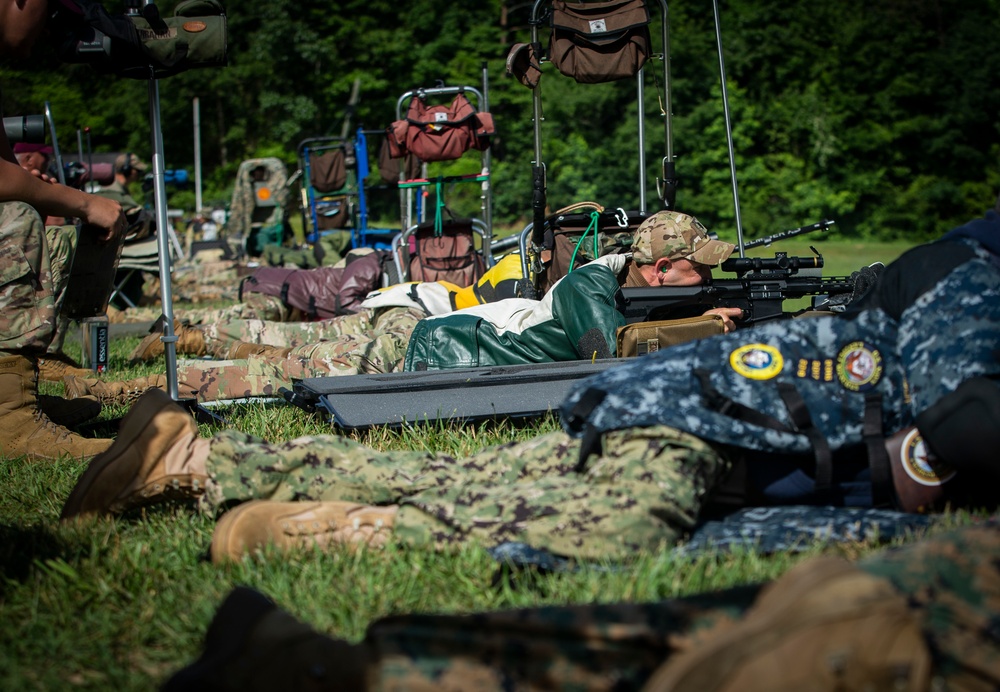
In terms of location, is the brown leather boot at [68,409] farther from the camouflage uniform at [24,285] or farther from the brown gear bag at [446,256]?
the brown gear bag at [446,256]

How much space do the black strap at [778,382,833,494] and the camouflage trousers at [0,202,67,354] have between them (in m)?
3.24

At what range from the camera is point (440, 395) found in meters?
4.32

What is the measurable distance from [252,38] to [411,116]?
2149 centimetres

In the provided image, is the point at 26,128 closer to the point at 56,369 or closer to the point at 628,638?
the point at 56,369

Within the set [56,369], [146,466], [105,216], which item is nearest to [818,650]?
[146,466]

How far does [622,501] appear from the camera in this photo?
2.52 meters

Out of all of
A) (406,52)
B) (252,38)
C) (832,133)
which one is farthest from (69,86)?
(832,133)

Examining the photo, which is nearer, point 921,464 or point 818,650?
point 818,650

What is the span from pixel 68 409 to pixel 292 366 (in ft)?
3.84

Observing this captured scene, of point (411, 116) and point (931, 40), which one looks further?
point (931, 40)

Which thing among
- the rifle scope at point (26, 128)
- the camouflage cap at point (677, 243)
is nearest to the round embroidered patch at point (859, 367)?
the camouflage cap at point (677, 243)

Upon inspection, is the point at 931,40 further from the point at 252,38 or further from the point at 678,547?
the point at 678,547

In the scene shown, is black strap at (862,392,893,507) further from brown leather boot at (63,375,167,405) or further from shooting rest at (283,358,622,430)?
brown leather boot at (63,375,167,405)

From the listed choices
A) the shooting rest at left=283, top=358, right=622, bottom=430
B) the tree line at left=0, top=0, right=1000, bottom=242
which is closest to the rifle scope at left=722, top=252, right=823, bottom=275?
the shooting rest at left=283, top=358, right=622, bottom=430
